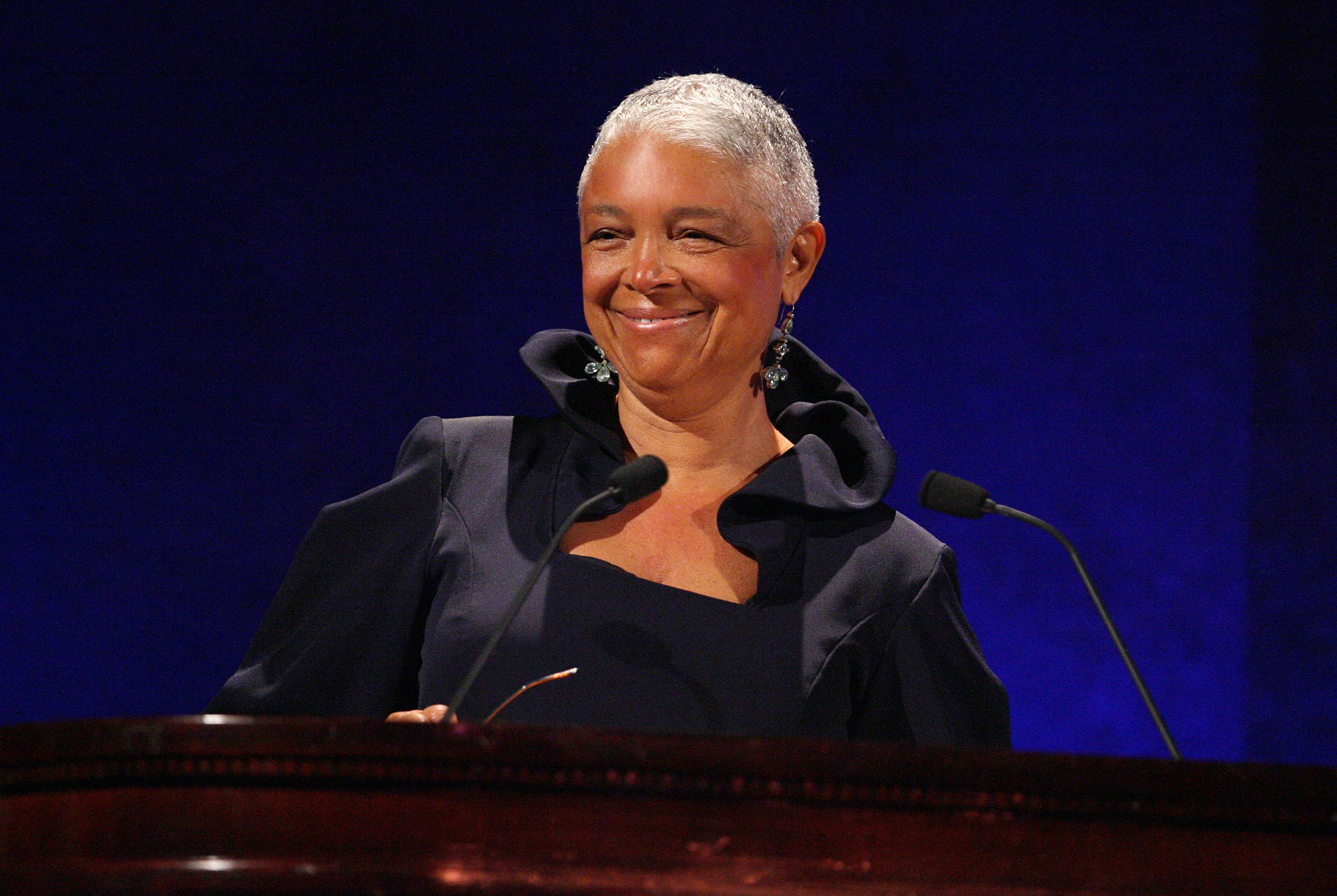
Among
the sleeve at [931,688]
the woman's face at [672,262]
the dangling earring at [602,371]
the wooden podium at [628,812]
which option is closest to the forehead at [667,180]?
the woman's face at [672,262]

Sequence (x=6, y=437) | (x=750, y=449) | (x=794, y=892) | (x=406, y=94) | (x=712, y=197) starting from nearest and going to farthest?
1. (x=794, y=892)
2. (x=712, y=197)
3. (x=750, y=449)
4. (x=6, y=437)
5. (x=406, y=94)

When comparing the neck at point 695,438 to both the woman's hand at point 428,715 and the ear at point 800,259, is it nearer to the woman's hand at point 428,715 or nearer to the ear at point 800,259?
the ear at point 800,259

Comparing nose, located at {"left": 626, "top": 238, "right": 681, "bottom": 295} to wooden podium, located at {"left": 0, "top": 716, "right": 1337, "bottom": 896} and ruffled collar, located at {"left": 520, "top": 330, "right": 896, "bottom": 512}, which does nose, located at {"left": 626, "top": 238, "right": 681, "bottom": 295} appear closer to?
ruffled collar, located at {"left": 520, "top": 330, "right": 896, "bottom": 512}

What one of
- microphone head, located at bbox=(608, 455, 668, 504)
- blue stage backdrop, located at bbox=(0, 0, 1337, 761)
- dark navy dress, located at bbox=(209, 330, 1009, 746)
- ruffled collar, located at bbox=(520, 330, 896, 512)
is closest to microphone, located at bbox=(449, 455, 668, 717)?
microphone head, located at bbox=(608, 455, 668, 504)

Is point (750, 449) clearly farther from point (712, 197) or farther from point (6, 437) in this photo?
point (6, 437)

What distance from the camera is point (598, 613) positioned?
1.55 metres

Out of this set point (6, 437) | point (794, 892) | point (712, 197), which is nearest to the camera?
point (794, 892)

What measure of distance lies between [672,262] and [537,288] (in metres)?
0.96

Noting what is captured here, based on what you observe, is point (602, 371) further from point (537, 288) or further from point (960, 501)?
point (537, 288)

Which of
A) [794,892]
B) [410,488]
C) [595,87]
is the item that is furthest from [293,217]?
[794,892]

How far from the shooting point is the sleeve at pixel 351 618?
1557 millimetres

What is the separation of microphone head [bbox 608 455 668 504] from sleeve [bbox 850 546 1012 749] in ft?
1.50

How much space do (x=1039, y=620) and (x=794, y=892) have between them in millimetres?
1862

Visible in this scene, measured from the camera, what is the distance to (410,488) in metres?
1.64
